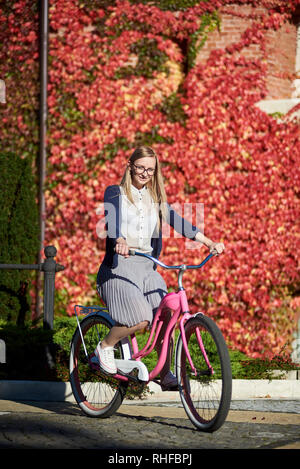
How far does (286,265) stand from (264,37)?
3.19 metres

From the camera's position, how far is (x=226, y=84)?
31.4 feet

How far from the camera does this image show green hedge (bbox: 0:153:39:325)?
8.82 metres

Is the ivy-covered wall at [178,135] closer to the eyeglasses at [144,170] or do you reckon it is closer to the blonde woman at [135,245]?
the blonde woman at [135,245]

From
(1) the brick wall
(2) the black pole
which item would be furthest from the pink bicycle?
(1) the brick wall

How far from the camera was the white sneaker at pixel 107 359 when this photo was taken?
463 cm

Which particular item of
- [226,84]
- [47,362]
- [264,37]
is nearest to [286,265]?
[226,84]

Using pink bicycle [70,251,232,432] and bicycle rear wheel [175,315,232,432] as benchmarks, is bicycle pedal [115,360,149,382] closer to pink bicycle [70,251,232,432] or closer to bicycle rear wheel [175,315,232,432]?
pink bicycle [70,251,232,432]

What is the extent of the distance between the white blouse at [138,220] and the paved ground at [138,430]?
45.8 inches

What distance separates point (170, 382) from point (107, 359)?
19.3 inches

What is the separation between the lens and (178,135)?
9500 mm

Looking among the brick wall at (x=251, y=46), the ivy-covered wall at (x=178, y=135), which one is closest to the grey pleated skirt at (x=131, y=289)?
the ivy-covered wall at (x=178, y=135)

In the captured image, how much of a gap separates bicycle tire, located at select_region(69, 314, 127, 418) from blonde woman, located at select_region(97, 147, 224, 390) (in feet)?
0.94
